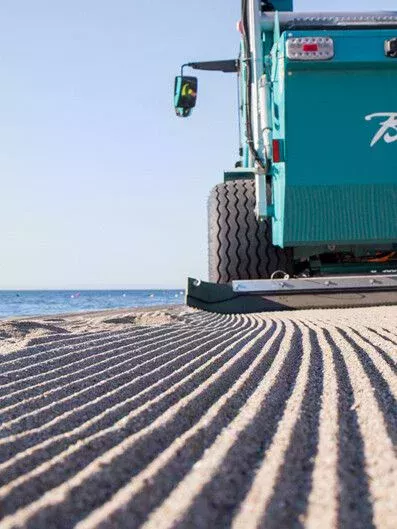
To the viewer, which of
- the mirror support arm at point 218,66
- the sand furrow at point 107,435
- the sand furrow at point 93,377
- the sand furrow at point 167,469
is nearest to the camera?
the sand furrow at point 167,469

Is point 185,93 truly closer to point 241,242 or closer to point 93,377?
point 241,242

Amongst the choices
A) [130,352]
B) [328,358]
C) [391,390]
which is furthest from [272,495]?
[130,352]

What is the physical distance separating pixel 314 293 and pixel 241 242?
2.87 feet

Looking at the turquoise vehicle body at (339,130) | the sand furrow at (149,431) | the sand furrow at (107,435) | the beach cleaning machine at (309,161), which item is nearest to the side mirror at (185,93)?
the beach cleaning machine at (309,161)

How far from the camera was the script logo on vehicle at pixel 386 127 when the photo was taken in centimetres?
575

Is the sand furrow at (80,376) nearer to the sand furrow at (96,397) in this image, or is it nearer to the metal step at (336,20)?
the sand furrow at (96,397)

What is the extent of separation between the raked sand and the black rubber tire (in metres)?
3.16

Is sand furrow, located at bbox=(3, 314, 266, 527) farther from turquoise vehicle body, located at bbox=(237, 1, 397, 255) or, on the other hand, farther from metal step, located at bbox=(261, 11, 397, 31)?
metal step, located at bbox=(261, 11, 397, 31)

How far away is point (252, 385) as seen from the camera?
2461mm

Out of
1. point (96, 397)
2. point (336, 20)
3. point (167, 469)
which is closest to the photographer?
point (167, 469)

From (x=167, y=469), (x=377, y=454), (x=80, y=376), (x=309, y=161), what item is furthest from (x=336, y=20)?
(x=167, y=469)

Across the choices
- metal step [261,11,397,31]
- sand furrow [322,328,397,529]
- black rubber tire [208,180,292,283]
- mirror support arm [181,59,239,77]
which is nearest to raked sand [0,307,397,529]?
sand furrow [322,328,397,529]

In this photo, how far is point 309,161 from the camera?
19.0ft

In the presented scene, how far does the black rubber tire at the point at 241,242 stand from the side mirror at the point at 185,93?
88cm
